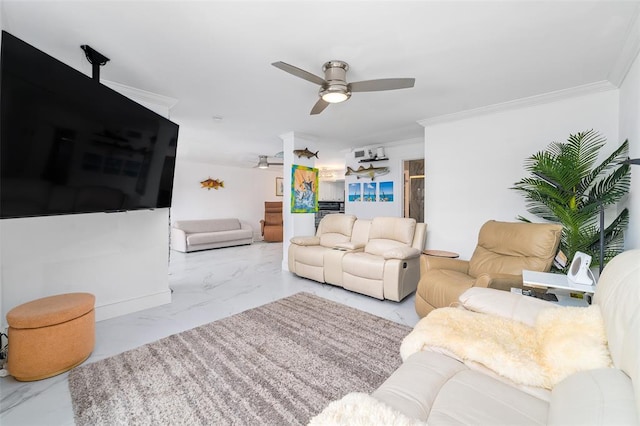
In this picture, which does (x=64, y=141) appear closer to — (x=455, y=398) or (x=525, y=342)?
(x=455, y=398)

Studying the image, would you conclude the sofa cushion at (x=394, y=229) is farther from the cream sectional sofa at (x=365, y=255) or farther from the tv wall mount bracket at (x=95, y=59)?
the tv wall mount bracket at (x=95, y=59)

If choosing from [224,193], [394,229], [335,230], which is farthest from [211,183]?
[394,229]

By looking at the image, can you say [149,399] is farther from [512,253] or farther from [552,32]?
[552,32]

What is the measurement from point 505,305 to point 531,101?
104 inches

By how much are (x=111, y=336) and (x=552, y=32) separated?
4.15 meters

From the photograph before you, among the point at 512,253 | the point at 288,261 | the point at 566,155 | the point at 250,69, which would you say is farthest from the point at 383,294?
the point at 250,69

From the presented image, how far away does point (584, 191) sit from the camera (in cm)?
249

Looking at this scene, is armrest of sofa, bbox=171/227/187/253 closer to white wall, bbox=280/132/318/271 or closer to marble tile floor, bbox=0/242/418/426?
marble tile floor, bbox=0/242/418/426

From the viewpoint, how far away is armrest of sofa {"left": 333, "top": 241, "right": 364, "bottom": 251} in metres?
3.57

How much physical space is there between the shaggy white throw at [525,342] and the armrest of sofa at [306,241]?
2729mm

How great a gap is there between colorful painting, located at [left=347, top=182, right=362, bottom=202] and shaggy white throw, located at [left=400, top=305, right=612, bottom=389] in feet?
15.0

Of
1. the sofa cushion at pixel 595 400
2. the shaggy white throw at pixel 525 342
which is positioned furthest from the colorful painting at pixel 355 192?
the sofa cushion at pixel 595 400

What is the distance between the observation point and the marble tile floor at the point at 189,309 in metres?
1.46

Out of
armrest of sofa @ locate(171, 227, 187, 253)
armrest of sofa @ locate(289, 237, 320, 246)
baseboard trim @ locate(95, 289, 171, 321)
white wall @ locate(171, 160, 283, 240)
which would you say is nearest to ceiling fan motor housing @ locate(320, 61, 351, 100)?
armrest of sofa @ locate(289, 237, 320, 246)
